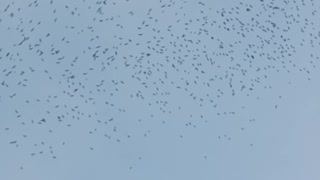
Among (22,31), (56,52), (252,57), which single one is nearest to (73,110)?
(56,52)

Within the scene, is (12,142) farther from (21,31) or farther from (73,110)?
(21,31)

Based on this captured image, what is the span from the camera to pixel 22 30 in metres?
18.0

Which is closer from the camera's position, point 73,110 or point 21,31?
point 21,31

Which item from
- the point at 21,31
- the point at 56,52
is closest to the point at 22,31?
the point at 21,31

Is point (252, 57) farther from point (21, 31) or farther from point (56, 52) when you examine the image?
point (21, 31)

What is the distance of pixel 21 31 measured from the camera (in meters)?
18.0

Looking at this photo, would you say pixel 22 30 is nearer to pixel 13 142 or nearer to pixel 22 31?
→ pixel 22 31

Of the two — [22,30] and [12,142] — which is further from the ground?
[22,30]

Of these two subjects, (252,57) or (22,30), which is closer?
(22,30)

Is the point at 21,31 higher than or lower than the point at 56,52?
higher

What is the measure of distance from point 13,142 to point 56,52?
33.3ft

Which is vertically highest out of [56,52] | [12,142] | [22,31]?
[22,31]

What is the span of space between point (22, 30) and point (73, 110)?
9.21 meters

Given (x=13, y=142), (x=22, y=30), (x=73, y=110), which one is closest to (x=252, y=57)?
(x=73, y=110)
